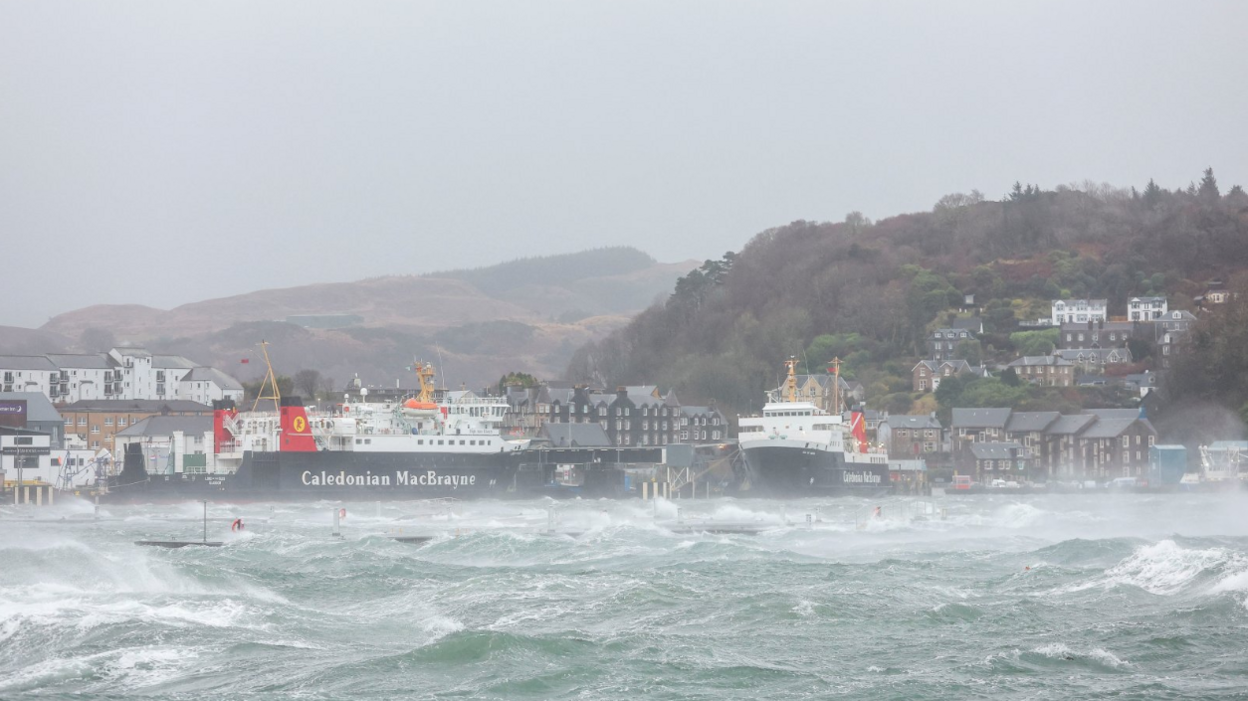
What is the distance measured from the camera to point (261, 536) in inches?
1351

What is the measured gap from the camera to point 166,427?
7331cm

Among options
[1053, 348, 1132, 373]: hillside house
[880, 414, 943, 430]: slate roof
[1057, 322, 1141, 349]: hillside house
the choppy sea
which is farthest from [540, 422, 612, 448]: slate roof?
[1057, 322, 1141, 349]: hillside house

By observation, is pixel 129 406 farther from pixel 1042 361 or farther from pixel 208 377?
pixel 1042 361

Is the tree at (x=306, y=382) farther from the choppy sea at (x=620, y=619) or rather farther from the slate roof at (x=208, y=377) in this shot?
the choppy sea at (x=620, y=619)

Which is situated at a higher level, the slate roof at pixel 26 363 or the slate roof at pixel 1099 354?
the slate roof at pixel 1099 354

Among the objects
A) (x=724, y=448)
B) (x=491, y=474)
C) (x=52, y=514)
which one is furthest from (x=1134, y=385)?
→ (x=52, y=514)

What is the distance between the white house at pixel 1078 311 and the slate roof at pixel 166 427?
74781 mm

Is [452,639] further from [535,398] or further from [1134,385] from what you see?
[1134,385]

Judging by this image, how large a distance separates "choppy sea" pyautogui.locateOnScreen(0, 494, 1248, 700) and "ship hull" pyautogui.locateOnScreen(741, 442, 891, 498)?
110 ft

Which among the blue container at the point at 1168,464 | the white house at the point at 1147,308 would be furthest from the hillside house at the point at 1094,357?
the blue container at the point at 1168,464

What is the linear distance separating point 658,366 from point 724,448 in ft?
123

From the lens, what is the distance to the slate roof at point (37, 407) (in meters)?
70.8

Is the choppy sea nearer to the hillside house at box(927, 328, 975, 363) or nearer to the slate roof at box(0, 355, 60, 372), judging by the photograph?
the slate roof at box(0, 355, 60, 372)

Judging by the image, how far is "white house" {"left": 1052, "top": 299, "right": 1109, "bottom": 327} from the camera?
11794 cm
